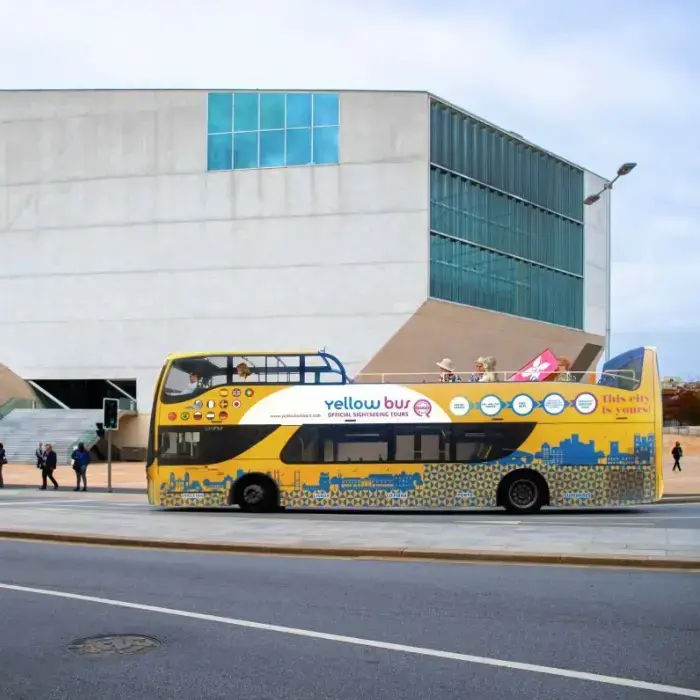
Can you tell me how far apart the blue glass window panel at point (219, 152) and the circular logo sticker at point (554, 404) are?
3585 centimetres

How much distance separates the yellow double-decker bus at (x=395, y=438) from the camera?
22.2m

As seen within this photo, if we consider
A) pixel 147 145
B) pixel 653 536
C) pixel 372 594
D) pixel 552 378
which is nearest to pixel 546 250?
pixel 147 145

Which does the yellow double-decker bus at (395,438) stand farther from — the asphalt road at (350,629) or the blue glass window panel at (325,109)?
the blue glass window panel at (325,109)

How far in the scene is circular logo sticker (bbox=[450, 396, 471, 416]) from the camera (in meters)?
22.8

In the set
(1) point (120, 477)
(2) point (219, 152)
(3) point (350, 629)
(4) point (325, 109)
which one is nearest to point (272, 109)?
(4) point (325, 109)

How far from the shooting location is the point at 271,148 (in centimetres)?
5416

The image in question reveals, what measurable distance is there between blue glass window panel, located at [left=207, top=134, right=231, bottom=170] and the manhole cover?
48668 millimetres

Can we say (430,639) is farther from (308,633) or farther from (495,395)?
(495,395)

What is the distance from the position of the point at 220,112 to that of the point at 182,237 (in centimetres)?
709

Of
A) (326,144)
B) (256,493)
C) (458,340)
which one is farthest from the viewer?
(458,340)

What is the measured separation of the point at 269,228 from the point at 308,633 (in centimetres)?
4687

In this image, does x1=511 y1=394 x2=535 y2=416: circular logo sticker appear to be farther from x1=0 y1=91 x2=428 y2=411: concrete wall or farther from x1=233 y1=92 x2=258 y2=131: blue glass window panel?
x1=233 y1=92 x2=258 y2=131: blue glass window panel

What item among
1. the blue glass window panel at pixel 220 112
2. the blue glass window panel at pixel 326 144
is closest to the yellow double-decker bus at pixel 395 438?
the blue glass window panel at pixel 326 144

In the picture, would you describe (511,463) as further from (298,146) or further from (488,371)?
(298,146)
